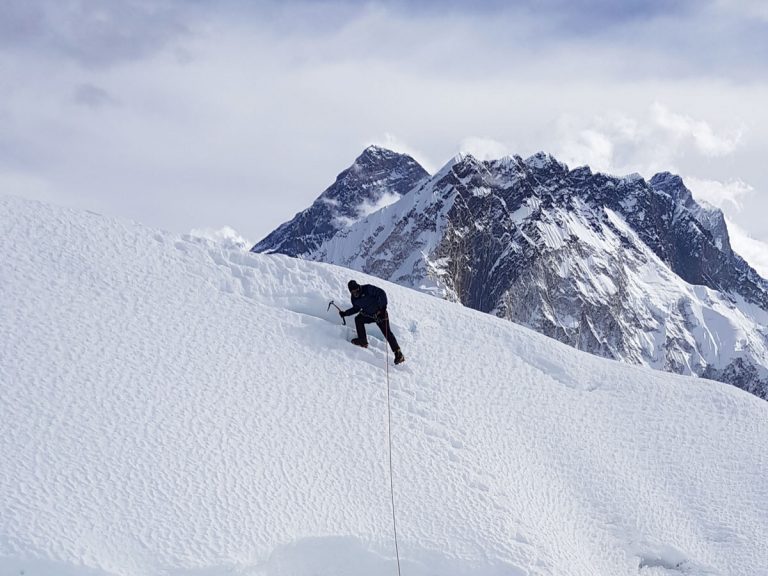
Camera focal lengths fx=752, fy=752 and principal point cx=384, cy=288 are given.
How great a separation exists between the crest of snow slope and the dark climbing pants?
0.37 metres

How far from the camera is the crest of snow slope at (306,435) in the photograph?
1012 centimetres

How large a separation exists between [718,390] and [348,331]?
892 cm

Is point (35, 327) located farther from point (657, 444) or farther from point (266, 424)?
point (657, 444)

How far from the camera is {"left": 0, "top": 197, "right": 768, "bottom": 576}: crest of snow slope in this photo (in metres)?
10.1

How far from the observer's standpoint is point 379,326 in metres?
15.2

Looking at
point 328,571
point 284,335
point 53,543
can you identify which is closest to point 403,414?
point 284,335

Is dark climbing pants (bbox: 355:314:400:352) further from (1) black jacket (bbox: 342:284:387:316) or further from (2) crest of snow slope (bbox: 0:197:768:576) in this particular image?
(2) crest of snow slope (bbox: 0:197:768:576)

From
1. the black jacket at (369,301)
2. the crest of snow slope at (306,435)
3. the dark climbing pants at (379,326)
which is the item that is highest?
the black jacket at (369,301)

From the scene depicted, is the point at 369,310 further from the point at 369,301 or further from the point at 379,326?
the point at 379,326

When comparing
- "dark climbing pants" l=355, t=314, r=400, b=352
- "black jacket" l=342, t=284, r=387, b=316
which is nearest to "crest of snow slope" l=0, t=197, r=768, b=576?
"dark climbing pants" l=355, t=314, r=400, b=352

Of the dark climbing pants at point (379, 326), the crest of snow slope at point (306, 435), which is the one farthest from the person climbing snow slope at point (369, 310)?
the crest of snow slope at point (306, 435)

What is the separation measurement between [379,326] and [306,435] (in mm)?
3458

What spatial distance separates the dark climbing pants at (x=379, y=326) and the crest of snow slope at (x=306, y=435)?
37cm

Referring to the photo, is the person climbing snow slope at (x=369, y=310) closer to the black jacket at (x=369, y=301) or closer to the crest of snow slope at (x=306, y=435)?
the black jacket at (x=369, y=301)
